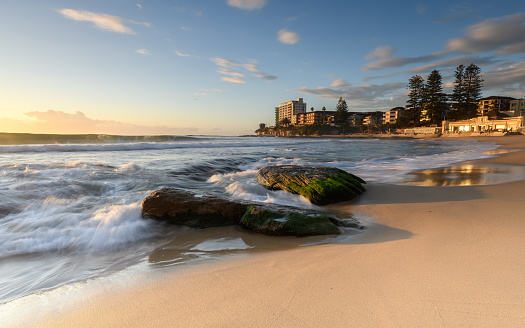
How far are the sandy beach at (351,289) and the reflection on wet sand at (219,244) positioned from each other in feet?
0.86

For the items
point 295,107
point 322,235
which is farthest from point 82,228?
point 295,107

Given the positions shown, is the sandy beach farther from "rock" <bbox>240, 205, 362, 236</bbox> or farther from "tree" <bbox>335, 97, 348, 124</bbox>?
"tree" <bbox>335, 97, 348, 124</bbox>

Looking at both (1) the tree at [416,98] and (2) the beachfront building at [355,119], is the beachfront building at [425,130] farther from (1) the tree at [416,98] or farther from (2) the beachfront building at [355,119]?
(2) the beachfront building at [355,119]

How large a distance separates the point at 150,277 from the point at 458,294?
8.59 ft

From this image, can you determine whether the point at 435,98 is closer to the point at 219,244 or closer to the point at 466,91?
the point at 466,91

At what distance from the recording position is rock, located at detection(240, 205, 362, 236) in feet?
11.8

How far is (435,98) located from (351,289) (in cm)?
8104

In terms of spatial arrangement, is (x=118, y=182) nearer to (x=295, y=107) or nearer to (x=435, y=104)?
(x=435, y=104)

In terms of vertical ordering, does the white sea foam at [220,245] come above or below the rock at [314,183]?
below

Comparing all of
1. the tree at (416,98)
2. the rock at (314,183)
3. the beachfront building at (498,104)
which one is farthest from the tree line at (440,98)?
the rock at (314,183)

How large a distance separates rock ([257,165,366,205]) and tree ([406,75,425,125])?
7791 centimetres

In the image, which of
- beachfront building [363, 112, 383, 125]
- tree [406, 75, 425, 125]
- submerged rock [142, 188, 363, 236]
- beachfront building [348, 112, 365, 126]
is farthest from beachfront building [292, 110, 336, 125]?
submerged rock [142, 188, 363, 236]

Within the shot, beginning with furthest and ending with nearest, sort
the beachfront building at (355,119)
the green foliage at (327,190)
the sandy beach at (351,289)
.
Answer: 1. the beachfront building at (355,119)
2. the green foliage at (327,190)
3. the sandy beach at (351,289)

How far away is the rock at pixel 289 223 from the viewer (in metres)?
3.58
